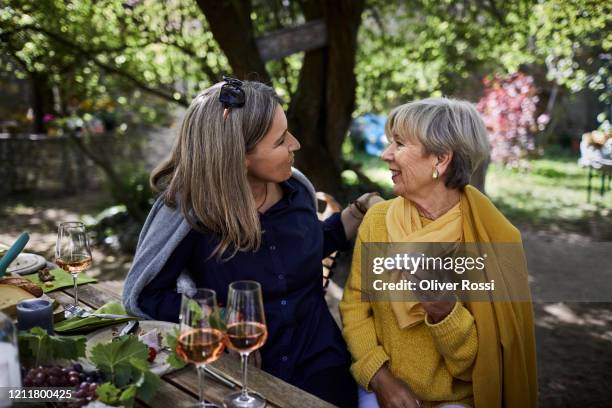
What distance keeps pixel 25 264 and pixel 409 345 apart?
1578 mm

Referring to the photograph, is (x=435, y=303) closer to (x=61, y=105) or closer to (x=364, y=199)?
(x=364, y=199)

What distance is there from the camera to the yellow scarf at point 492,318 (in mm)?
1869

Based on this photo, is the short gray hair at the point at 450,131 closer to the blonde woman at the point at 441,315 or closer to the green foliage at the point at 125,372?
the blonde woman at the point at 441,315

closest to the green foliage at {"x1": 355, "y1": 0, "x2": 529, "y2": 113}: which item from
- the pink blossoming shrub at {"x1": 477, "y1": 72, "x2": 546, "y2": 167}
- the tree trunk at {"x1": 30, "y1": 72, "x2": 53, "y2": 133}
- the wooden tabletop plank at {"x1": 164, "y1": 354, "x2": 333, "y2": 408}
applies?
the pink blossoming shrub at {"x1": 477, "y1": 72, "x2": 546, "y2": 167}

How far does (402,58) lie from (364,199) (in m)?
5.11

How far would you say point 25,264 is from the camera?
2.42 metres

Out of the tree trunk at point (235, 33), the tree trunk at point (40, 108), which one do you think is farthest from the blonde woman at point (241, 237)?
the tree trunk at point (40, 108)

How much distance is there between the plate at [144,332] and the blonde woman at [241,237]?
0.41 feet

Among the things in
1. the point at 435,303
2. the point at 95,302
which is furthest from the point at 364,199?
the point at 95,302

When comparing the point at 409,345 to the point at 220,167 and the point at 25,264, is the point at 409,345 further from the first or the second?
the point at 25,264

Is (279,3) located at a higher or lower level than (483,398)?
higher

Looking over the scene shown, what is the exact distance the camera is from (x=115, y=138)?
9633 millimetres

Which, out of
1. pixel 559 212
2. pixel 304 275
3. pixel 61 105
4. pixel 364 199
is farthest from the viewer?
pixel 61 105

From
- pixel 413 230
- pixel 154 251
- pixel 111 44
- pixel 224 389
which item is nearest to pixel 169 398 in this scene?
pixel 224 389
